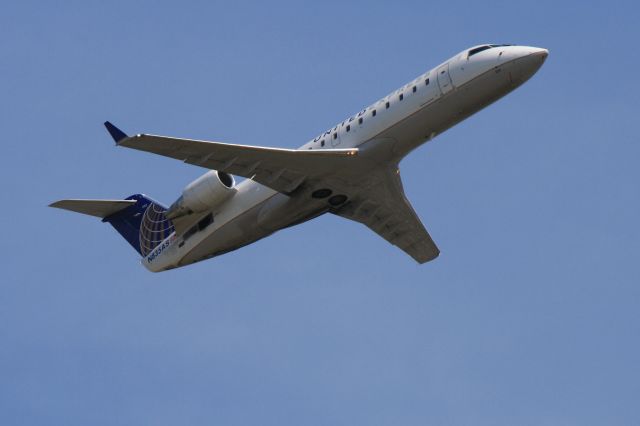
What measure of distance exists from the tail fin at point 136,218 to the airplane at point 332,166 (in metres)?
0.46

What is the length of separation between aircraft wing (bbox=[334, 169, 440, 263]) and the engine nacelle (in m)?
3.37

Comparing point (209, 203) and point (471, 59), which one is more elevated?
point (471, 59)

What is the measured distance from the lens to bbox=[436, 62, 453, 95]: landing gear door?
31172 millimetres

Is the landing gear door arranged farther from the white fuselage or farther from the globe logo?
the globe logo

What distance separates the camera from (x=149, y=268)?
1470 inches

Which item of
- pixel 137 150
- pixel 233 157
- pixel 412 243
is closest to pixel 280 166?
pixel 233 157

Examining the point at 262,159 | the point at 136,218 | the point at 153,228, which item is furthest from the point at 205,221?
the point at 136,218

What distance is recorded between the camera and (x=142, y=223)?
3841cm

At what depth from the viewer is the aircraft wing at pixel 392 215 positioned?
112ft

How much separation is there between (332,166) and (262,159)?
6.18 feet

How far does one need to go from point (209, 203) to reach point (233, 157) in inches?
119

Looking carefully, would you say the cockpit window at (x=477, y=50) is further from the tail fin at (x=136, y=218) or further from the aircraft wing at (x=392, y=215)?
the tail fin at (x=136, y=218)

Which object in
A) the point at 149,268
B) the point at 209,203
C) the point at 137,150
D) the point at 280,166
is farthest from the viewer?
the point at 149,268

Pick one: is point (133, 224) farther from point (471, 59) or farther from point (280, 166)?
point (471, 59)
